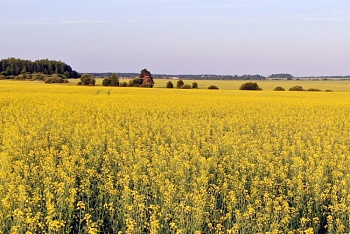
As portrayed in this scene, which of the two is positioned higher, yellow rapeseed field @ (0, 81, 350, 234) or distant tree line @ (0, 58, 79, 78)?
distant tree line @ (0, 58, 79, 78)

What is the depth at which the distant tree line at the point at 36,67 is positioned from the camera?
8681 centimetres

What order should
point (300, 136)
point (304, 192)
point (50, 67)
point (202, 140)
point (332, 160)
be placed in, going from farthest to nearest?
point (50, 67) → point (300, 136) → point (202, 140) → point (332, 160) → point (304, 192)

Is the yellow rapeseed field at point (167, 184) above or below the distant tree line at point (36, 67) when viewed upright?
below

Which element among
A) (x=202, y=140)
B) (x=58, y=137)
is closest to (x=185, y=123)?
(x=202, y=140)

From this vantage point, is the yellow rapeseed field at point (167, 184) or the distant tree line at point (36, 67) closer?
the yellow rapeseed field at point (167, 184)

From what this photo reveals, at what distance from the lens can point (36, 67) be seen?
9188 centimetres

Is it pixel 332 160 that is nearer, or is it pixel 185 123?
pixel 332 160

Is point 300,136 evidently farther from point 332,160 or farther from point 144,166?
Result: point 144,166

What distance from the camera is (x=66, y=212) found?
239 inches

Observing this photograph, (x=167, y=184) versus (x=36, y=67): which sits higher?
(x=36, y=67)

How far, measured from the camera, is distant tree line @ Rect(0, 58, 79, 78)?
8681cm

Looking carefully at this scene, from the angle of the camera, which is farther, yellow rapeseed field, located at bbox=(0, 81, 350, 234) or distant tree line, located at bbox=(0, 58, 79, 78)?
distant tree line, located at bbox=(0, 58, 79, 78)

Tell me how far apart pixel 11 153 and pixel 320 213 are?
6.85 metres

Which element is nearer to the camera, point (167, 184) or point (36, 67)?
point (167, 184)
